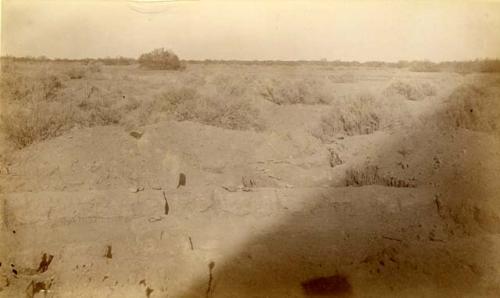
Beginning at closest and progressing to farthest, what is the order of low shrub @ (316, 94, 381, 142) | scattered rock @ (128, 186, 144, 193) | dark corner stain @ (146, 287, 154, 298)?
1. dark corner stain @ (146, 287, 154, 298)
2. scattered rock @ (128, 186, 144, 193)
3. low shrub @ (316, 94, 381, 142)

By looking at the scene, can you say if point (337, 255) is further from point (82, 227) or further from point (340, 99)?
point (82, 227)

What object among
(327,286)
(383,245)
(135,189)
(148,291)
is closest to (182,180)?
(135,189)

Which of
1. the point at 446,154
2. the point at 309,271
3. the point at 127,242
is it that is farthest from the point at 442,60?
the point at 127,242

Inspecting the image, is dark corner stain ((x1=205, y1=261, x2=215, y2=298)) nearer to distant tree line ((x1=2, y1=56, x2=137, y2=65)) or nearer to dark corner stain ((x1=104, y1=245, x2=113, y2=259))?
dark corner stain ((x1=104, y1=245, x2=113, y2=259))

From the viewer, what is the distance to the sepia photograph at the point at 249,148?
1.62 metres

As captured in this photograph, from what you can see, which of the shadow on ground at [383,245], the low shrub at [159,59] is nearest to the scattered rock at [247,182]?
the shadow on ground at [383,245]

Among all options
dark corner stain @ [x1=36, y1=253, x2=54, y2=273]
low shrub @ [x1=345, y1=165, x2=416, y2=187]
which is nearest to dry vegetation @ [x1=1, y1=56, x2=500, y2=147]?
low shrub @ [x1=345, y1=165, x2=416, y2=187]

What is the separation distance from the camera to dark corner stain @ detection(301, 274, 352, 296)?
5.25 ft

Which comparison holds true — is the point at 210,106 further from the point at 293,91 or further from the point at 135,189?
the point at 135,189

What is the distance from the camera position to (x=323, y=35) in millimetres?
1839

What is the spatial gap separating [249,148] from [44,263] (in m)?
0.92

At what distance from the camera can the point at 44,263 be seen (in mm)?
1601

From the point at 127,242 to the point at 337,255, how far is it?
83 centimetres

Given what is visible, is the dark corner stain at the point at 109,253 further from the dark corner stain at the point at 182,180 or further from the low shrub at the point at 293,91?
the low shrub at the point at 293,91
